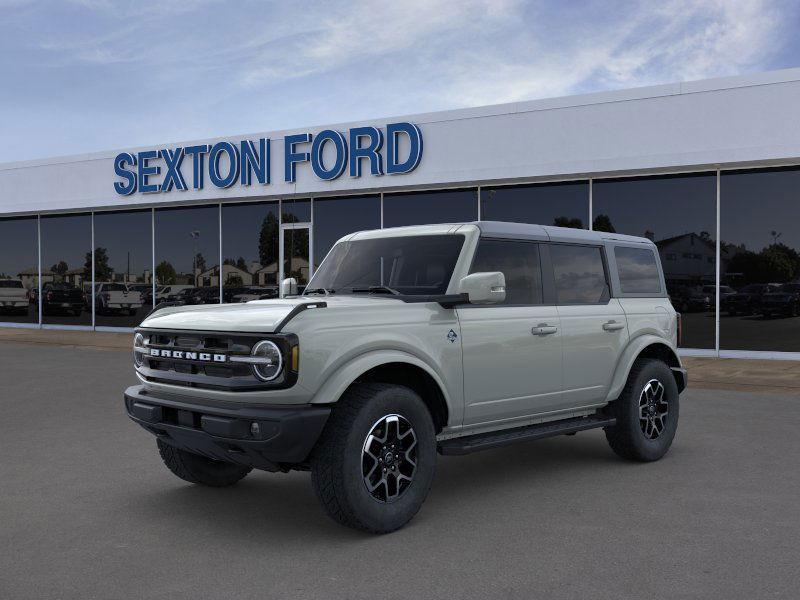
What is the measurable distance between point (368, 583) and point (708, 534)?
6.75 feet

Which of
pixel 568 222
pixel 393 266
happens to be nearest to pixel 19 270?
pixel 568 222

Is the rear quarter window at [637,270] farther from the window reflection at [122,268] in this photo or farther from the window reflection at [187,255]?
the window reflection at [122,268]

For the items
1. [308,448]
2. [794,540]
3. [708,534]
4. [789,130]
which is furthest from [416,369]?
[789,130]

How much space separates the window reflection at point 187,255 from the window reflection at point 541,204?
7.88 meters

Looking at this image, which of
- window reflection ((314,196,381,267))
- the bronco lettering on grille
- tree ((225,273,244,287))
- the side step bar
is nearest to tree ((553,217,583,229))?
window reflection ((314,196,381,267))

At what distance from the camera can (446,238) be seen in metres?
5.83

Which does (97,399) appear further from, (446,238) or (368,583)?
(368,583)

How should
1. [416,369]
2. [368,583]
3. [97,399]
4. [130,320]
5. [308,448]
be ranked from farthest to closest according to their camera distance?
1. [130,320]
2. [97,399]
3. [416,369]
4. [308,448]
5. [368,583]

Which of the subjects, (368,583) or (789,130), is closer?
(368,583)

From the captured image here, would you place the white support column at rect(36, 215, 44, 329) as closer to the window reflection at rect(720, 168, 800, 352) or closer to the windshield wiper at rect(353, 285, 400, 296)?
the window reflection at rect(720, 168, 800, 352)

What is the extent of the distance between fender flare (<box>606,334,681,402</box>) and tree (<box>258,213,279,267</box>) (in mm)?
14665

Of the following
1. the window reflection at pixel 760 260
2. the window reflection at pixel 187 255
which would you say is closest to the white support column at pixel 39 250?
the window reflection at pixel 187 255

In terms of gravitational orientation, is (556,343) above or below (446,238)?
below

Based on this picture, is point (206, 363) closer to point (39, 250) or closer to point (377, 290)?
point (377, 290)
